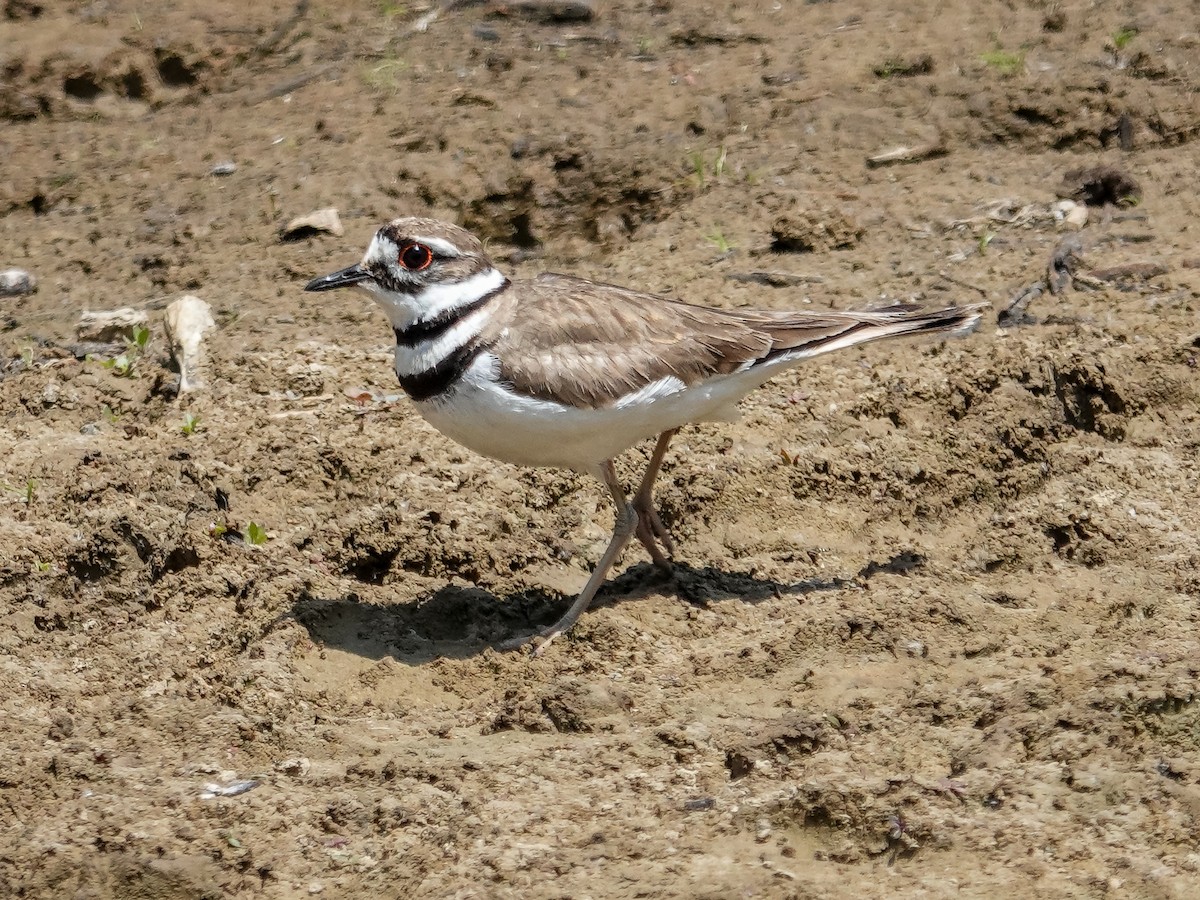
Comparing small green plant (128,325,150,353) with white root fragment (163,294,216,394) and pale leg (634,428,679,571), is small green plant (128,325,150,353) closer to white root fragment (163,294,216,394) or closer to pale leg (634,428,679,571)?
white root fragment (163,294,216,394)

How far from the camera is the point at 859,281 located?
706 centimetres

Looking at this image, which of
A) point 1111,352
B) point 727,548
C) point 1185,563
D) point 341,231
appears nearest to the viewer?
point 1185,563

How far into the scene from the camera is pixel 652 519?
565 centimetres

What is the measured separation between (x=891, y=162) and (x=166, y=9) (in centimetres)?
517

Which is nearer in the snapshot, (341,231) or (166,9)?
(341,231)

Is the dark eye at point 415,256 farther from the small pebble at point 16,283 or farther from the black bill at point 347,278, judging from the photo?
the small pebble at point 16,283

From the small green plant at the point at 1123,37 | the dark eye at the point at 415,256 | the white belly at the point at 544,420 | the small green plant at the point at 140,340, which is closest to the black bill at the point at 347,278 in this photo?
the dark eye at the point at 415,256

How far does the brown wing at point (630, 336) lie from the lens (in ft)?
17.0

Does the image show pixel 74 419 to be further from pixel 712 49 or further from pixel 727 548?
pixel 712 49

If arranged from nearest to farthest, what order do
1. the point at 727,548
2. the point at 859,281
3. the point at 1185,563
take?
the point at 1185,563
the point at 727,548
the point at 859,281

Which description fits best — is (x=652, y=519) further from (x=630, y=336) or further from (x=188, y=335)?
(x=188, y=335)

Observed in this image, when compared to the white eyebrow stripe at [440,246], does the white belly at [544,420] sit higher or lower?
lower

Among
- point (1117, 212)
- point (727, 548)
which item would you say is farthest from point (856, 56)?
point (727, 548)

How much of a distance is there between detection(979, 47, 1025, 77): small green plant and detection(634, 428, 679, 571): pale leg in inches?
157
